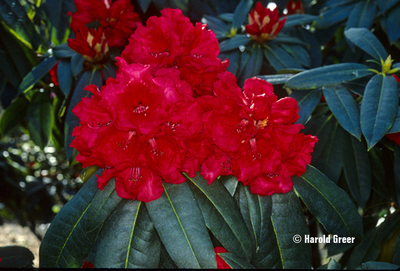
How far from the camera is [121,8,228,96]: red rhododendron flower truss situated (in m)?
0.67

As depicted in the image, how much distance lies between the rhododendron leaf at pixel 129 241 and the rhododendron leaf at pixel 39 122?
36.4 inches

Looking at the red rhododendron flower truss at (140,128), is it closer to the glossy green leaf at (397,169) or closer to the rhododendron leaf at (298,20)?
the glossy green leaf at (397,169)

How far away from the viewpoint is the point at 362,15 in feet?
4.59

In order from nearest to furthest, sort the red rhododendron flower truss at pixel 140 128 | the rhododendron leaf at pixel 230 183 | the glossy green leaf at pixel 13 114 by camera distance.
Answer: the red rhododendron flower truss at pixel 140 128, the rhododendron leaf at pixel 230 183, the glossy green leaf at pixel 13 114

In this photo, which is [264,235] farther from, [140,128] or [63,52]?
[63,52]

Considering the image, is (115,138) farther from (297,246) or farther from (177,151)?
(297,246)

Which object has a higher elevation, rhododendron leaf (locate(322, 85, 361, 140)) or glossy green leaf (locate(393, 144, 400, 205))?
rhododendron leaf (locate(322, 85, 361, 140))

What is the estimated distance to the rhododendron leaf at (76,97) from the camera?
3.67 ft

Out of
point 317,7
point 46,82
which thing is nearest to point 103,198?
point 46,82

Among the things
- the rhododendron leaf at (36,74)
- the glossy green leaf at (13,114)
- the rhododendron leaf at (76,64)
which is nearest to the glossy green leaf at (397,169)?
the rhododendron leaf at (76,64)

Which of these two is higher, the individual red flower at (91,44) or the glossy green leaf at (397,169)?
the individual red flower at (91,44)

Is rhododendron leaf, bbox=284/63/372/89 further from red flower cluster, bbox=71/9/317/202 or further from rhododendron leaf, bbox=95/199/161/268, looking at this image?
rhododendron leaf, bbox=95/199/161/268

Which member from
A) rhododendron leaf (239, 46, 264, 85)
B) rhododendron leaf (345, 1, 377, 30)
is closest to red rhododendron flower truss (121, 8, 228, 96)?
rhododendron leaf (239, 46, 264, 85)

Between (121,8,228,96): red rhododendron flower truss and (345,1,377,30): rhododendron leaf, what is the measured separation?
3.27 feet
